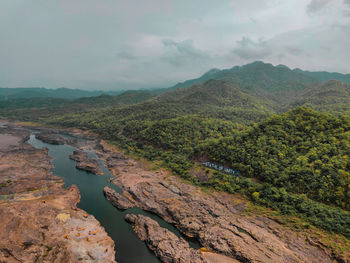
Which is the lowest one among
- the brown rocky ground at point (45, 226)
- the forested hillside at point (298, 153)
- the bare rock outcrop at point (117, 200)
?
the bare rock outcrop at point (117, 200)

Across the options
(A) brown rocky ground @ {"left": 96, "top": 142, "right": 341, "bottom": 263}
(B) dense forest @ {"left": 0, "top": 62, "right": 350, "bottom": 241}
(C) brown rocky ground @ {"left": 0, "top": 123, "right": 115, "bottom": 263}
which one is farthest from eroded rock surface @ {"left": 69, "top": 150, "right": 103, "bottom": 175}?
(B) dense forest @ {"left": 0, "top": 62, "right": 350, "bottom": 241}

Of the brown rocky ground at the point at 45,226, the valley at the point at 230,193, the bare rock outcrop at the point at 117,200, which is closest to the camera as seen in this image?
the brown rocky ground at the point at 45,226

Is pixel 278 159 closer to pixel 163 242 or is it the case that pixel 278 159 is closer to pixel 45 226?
pixel 163 242

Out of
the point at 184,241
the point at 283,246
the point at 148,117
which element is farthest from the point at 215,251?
the point at 148,117

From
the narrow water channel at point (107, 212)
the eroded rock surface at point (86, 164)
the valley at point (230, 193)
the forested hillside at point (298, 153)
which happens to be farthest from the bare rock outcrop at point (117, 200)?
the forested hillside at point (298, 153)

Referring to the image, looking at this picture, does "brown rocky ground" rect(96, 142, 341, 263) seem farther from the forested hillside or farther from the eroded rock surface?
the forested hillside

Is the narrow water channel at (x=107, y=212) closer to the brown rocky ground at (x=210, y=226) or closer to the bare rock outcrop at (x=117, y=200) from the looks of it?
the bare rock outcrop at (x=117, y=200)
